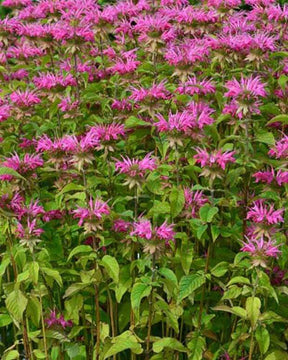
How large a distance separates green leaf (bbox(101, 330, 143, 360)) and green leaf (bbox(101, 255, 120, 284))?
0.21 m

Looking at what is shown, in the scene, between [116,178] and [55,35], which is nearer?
[116,178]

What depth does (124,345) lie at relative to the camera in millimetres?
2137

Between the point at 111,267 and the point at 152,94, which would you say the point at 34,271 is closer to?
the point at 111,267

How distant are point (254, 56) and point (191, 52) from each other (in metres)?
0.23

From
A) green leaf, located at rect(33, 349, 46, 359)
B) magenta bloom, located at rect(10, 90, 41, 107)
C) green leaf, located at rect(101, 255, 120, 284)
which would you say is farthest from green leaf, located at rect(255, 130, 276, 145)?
green leaf, located at rect(33, 349, 46, 359)

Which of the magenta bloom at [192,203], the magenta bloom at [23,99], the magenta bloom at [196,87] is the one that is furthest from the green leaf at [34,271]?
the magenta bloom at [196,87]

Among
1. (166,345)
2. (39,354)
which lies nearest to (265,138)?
(166,345)

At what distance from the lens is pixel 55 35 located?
8.85 feet

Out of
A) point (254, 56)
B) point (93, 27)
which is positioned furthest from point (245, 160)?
point (93, 27)

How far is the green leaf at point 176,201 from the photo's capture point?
2125mm

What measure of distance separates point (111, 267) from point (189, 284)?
0.24 meters

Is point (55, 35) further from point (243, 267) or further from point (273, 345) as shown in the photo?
point (273, 345)

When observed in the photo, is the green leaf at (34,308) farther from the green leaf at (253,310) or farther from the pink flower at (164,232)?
the green leaf at (253,310)

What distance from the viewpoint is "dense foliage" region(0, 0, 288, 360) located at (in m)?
2.10
